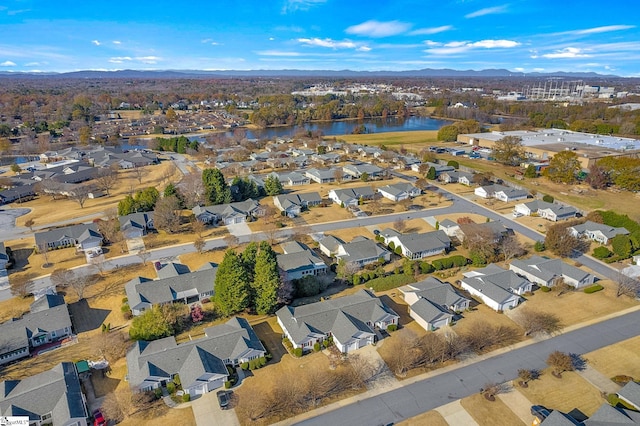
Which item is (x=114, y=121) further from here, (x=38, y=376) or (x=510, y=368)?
(x=510, y=368)

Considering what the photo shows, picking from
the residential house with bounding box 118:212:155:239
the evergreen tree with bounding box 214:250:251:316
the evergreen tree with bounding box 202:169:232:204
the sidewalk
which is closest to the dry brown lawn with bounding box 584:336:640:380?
the sidewalk

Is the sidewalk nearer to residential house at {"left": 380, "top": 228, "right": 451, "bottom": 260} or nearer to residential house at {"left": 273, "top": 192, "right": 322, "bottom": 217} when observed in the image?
residential house at {"left": 380, "top": 228, "right": 451, "bottom": 260}

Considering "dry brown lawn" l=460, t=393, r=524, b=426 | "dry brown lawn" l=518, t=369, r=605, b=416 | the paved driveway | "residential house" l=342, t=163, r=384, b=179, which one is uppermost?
"residential house" l=342, t=163, r=384, b=179

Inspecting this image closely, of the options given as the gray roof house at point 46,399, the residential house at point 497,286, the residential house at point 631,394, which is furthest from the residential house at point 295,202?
the residential house at point 631,394

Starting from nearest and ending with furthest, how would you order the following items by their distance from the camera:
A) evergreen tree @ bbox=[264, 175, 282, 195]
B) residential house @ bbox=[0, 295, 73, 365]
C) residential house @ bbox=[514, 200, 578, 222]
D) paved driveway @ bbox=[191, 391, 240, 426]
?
paved driveway @ bbox=[191, 391, 240, 426] → residential house @ bbox=[0, 295, 73, 365] → residential house @ bbox=[514, 200, 578, 222] → evergreen tree @ bbox=[264, 175, 282, 195]

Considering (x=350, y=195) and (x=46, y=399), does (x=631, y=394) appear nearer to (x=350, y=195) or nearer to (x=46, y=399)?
(x=46, y=399)

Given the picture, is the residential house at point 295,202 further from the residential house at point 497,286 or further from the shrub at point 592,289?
the shrub at point 592,289

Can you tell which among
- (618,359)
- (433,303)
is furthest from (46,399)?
(618,359)
